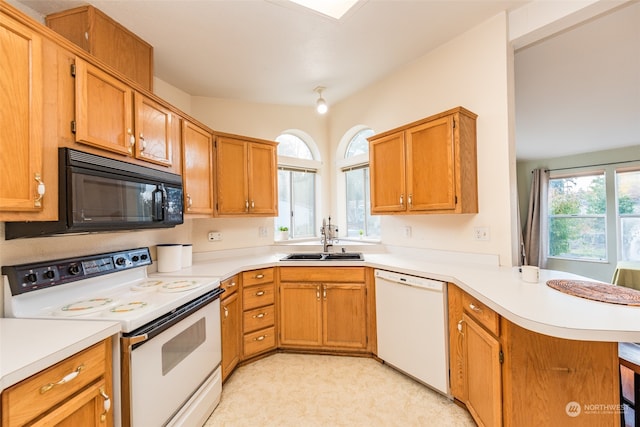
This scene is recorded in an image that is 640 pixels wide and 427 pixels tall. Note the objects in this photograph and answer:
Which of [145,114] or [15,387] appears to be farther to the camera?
[145,114]

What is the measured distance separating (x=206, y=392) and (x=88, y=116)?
176cm

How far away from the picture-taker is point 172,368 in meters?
1.42

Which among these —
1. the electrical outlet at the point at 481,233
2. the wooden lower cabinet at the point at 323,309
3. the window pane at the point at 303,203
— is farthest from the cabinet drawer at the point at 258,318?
the electrical outlet at the point at 481,233

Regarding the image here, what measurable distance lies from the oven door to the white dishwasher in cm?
134

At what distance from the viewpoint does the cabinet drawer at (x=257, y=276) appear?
7.73 ft

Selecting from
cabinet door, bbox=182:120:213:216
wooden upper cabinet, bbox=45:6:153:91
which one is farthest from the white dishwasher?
wooden upper cabinet, bbox=45:6:153:91

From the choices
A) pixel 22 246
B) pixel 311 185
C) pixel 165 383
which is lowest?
pixel 165 383

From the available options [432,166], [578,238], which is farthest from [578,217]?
[432,166]

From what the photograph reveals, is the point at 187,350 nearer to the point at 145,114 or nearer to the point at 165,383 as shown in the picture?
the point at 165,383

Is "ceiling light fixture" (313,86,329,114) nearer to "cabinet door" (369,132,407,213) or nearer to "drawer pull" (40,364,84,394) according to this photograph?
"cabinet door" (369,132,407,213)

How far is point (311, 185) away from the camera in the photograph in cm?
369

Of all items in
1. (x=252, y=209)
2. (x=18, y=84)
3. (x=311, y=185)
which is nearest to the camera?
(x=18, y=84)

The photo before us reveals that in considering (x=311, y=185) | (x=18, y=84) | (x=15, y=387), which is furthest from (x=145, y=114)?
(x=311, y=185)

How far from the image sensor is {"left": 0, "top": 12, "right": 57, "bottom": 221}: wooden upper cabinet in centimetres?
101
